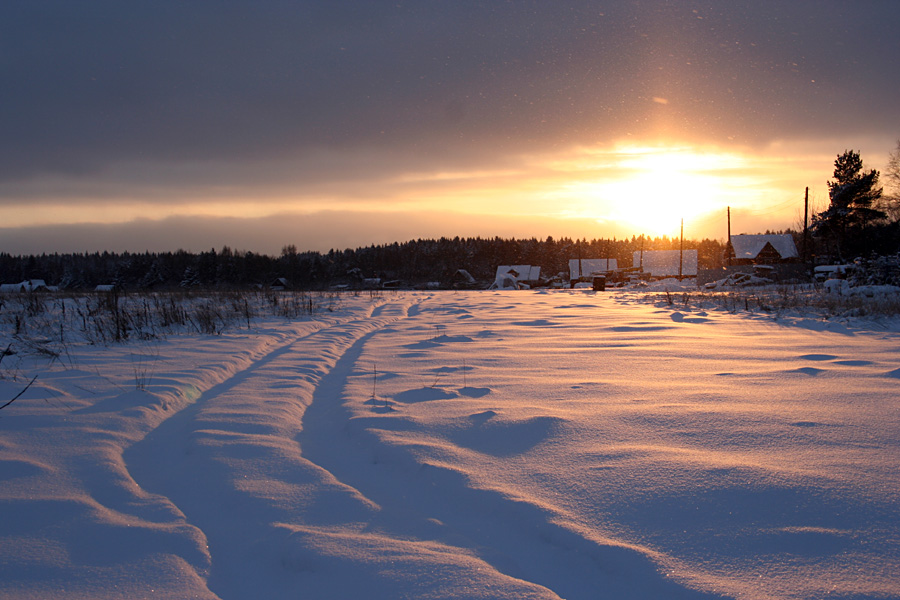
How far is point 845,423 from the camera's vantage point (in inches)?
114

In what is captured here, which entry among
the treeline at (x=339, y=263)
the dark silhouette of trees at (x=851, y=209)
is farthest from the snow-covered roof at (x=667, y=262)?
the dark silhouette of trees at (x=851, y=209)

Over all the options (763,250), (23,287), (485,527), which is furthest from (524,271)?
(485,527)

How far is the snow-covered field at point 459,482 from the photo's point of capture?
64.5 inches

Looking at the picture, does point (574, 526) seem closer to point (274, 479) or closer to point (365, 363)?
point (274, 479)

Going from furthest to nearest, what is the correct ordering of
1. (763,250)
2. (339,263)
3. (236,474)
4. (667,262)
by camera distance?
(339,263)
(667,262)
(763,250)
(236,474)

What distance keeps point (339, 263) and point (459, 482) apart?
312 feet

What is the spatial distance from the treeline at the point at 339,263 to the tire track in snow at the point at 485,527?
57.3 meters

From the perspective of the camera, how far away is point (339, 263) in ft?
309

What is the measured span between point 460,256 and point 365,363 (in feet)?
302

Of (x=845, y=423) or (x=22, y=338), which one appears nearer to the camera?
(x=845, y=423)

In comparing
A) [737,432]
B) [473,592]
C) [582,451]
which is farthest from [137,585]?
[737,432]

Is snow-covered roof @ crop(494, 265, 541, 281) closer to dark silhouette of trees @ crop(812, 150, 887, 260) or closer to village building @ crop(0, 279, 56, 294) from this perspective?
dark silhouette of trees @ crop(812, 150, 887, 260)

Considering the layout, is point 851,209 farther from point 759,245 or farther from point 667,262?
point 667,262

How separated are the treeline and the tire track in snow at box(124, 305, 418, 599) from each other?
55828 mm
